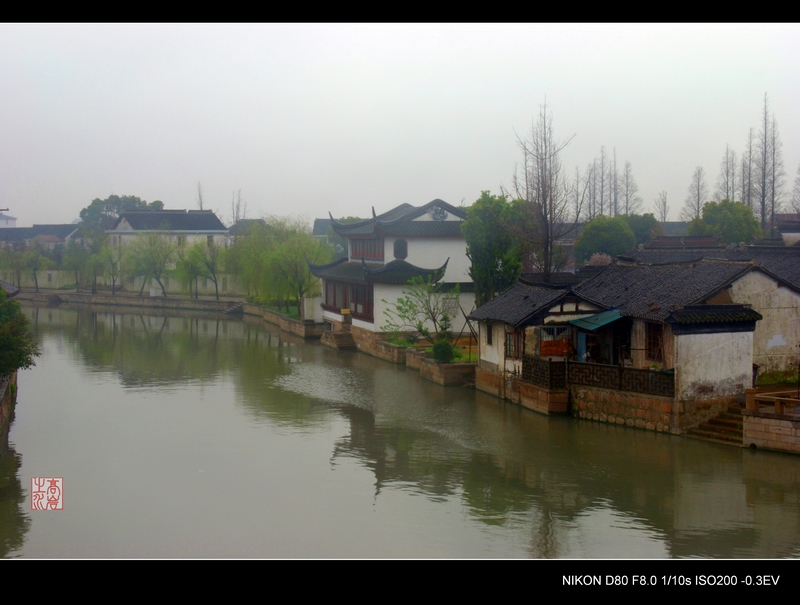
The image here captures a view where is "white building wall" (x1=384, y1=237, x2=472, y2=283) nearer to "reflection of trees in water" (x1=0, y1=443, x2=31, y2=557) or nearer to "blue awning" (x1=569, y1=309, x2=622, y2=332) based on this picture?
"blue awning" (x1=569, y1=309, x2=622, y2=332)

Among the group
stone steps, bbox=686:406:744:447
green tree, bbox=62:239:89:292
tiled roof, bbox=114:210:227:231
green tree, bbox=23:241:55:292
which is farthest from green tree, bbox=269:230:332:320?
green tree, bbox=23:241:55:292

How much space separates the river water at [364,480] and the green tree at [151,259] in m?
28.7

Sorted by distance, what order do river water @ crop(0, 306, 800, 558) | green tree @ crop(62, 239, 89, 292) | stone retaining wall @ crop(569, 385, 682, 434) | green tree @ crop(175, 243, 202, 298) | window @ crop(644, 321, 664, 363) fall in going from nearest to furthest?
river water @ crop(0, 306, 800, 558) → stone retaining wall @ crop(569, 385, 682, 434) → window @ crop(644, 321, 664, 363) → green tree @ crop(175, 243, 202, 298) → green tree @ crop(62, 239, 89, 292)

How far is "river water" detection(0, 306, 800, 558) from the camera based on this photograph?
10.0 meters

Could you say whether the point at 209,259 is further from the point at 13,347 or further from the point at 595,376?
the point at 595,376

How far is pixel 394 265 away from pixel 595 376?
12.1 metres

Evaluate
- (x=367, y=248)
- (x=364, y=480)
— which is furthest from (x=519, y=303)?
(x=367, y=248)

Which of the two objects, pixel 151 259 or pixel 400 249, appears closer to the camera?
pixel 400 249

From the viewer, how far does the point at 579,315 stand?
17.8 m

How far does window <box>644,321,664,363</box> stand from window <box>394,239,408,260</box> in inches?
556

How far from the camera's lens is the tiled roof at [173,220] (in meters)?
60.2

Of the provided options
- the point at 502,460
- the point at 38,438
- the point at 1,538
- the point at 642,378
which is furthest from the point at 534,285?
the point at 1,538

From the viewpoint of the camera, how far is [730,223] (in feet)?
112

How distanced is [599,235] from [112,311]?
2739 cm
